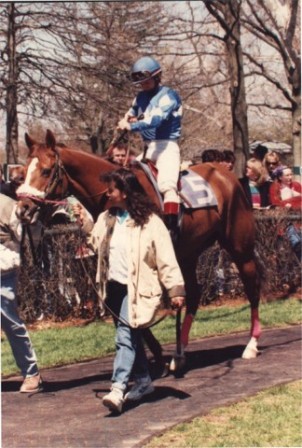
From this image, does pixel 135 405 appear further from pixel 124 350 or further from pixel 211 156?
pixel 211 156

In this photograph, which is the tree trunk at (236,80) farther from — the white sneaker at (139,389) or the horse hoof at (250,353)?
the white sneaker at (139,389)

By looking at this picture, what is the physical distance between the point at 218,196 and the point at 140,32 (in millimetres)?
3317

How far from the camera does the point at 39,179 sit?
6.18 metres

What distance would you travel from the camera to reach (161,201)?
21.8ft

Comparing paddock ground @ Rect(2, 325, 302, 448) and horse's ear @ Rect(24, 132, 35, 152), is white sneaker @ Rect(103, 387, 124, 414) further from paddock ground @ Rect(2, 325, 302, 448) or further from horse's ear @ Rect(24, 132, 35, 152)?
horse's ear @ Rect(24, 132, 35, 152)

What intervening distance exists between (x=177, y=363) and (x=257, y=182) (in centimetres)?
367

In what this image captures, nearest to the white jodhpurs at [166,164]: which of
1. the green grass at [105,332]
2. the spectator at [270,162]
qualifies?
the green grass at [105,332]

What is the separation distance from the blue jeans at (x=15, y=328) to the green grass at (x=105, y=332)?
0.67 meters

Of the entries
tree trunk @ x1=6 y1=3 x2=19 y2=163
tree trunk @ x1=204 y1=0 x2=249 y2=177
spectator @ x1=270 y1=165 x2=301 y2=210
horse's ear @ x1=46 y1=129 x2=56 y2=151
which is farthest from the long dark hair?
spectator @ x1=270 y1=165 x2=301 y2=210

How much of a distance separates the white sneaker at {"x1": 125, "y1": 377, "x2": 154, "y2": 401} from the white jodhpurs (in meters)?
Answer: 1.41

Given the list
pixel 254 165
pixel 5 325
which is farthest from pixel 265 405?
pixel 254 165

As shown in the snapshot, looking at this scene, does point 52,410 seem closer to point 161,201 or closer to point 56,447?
point 56,447

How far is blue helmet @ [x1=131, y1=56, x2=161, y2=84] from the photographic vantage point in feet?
20.4

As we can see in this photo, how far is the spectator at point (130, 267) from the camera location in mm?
5652
